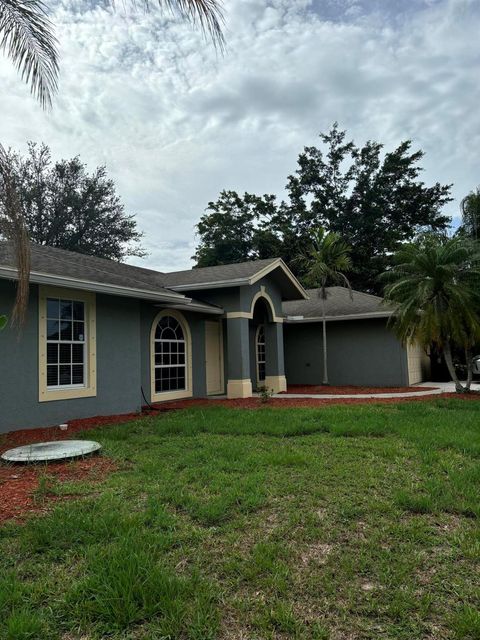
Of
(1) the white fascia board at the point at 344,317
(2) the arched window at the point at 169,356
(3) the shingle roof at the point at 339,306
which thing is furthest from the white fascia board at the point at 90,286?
(3) the shingle roof at the point at 339,306

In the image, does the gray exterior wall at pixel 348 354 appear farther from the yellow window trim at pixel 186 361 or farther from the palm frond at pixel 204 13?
the palm frond at pixel 204 13

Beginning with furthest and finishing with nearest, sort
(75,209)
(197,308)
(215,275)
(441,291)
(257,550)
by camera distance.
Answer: (75,209) < (215,275) < (197,308) < (441,291) < (257,550)

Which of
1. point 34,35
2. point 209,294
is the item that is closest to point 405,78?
point 209,294

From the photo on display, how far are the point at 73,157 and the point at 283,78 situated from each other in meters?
28.4

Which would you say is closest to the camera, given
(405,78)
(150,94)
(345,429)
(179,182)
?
(345,429)

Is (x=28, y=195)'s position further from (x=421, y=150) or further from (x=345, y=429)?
(x=345, y=429)

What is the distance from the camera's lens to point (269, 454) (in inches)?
240

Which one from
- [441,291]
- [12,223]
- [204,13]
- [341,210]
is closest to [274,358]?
[441,291]

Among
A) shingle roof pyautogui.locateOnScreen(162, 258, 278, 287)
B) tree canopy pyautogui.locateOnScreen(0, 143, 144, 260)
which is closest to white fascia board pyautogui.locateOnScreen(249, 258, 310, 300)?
shingle roof pyautogui.locateOnScreen(162, 258, 278, 287)

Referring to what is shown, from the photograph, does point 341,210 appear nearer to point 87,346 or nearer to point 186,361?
point 186,361

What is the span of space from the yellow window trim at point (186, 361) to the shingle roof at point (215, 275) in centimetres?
140

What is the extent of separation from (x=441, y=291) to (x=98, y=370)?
902 centimetres

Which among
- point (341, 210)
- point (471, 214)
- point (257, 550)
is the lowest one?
point (257, 550)

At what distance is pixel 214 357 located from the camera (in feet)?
49.7
